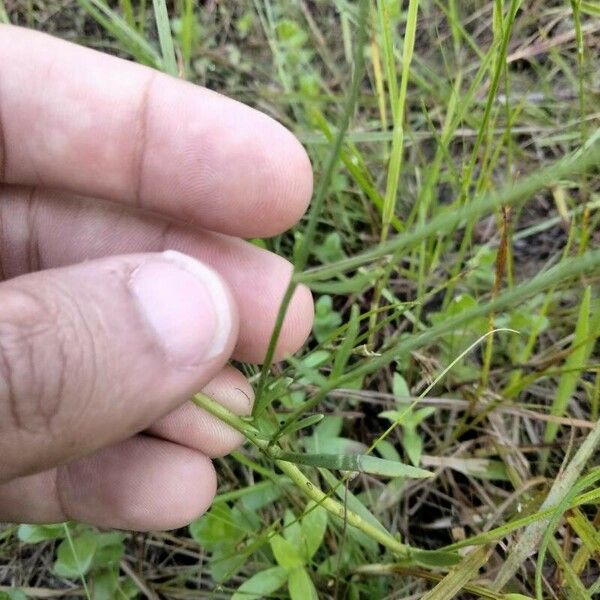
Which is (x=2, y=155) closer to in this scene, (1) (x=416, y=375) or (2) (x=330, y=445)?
(2) (x=330, y=445)

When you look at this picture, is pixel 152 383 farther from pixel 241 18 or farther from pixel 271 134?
pixel 241 18

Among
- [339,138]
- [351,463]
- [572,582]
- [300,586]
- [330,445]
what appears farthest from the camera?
[330,445]

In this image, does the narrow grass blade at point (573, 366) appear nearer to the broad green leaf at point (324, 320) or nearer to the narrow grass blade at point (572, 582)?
the narrow grass blade at point (572, 582)

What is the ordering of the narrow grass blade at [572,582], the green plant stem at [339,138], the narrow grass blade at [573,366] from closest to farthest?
the green plant stem at [339,138], the narrow grass blade at [572,582], the narrow grass blade at [573,366]

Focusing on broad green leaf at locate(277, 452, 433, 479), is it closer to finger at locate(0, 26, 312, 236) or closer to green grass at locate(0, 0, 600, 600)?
green grass at locate(0, 0, 600, 600)

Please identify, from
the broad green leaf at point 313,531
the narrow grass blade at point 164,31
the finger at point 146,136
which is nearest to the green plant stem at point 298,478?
the broad green leaf at point 313,531

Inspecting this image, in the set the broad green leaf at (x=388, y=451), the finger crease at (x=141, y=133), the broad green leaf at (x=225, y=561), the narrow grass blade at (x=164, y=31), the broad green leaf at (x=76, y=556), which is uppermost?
the narrow grass blade at (x=164, y=31)

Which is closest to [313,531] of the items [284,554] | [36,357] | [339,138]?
[284,554]
